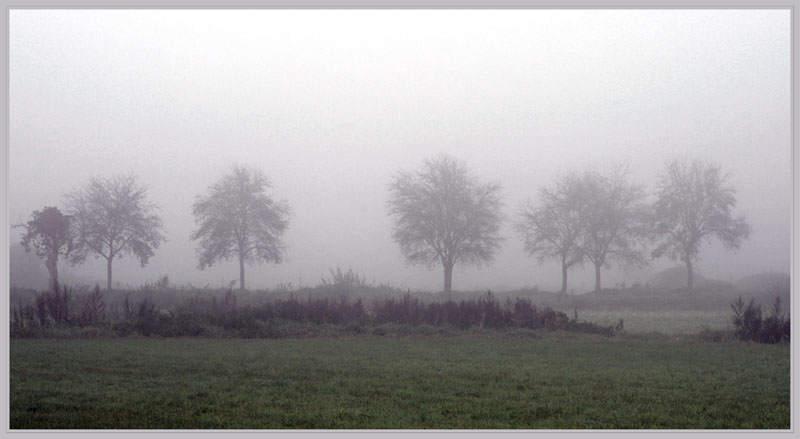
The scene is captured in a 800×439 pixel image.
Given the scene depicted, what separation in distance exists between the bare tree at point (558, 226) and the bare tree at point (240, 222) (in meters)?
11.0

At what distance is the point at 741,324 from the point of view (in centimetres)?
1848

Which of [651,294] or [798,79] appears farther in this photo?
[651,294]

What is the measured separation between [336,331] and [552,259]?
46.2 feet

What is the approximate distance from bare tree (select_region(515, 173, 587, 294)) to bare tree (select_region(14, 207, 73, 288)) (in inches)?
734

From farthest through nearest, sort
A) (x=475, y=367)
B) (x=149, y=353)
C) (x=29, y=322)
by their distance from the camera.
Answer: (x=29, y=322)
(x=149, y=353)
(x=475, y=367)

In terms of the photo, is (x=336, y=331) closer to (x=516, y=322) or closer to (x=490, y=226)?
(x=516, y=322)

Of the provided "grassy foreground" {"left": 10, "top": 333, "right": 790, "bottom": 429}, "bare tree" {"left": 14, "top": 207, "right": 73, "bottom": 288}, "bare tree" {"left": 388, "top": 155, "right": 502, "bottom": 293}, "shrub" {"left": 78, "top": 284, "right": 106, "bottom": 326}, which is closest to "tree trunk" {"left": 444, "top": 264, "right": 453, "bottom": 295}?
"bare tree" {"left": 388, "top": 155, "right": 502, "bottom": 293}

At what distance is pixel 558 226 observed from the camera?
29.5m

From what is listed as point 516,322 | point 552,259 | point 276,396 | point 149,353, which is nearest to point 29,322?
point 149,353

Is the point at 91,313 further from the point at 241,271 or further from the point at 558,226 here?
the point at 558,226

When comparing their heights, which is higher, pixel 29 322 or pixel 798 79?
pixel 798 79

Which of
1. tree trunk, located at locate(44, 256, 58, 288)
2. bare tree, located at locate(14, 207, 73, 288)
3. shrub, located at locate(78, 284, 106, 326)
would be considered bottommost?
shrub, located at locate(78, 284, 106, 326)

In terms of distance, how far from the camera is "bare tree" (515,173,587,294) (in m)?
28.5

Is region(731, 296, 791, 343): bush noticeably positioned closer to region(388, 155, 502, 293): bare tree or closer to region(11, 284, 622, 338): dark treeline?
region(11, 284, 622, 338): dark treeline
